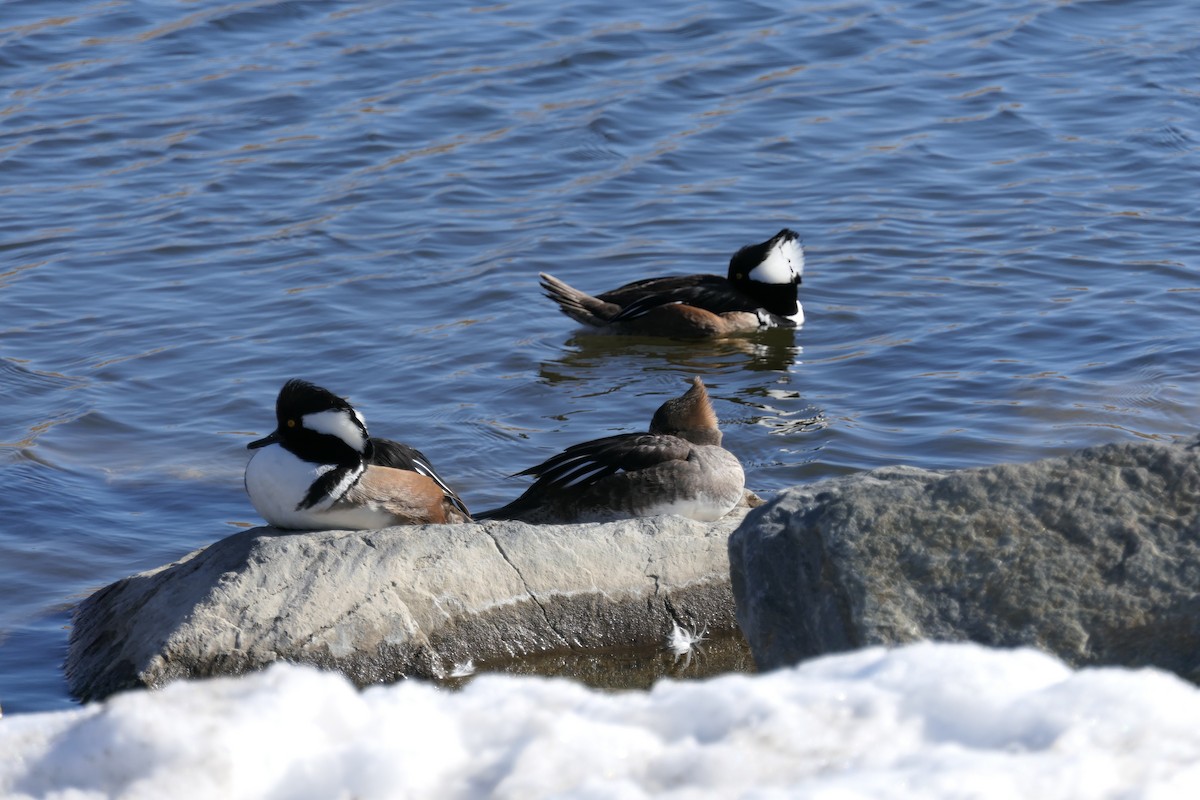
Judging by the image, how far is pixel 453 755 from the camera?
2438 millimetres

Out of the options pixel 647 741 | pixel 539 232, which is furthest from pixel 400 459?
pixel 539 232

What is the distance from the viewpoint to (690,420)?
7.50 metres

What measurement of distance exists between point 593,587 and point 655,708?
3322 millimetres

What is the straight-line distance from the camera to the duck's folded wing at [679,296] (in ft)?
36.1

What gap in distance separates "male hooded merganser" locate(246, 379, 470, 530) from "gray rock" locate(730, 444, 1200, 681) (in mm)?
2343

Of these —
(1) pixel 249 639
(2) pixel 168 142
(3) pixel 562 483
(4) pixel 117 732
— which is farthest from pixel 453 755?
(2) pixel 168 142

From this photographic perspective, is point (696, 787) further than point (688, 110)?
No

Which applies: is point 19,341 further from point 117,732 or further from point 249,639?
point 117,732

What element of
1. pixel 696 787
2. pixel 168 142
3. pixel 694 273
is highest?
pixel 696 787

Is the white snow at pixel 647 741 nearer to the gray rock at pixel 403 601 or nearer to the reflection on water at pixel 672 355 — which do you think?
the gray rock at pixel 403 601

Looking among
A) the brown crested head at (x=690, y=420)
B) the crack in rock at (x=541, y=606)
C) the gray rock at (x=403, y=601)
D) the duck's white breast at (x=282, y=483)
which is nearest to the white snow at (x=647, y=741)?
the gray rock at (x=403, y=601)

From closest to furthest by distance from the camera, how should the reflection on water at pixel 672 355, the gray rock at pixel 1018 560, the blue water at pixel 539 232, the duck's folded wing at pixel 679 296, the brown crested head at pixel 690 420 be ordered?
the gray rock at pixel 1018 560
the brown crested head at pixel 690 420
the blue water at pixel 539 232
the reflection on water at pixel 672 355
the duck's folded wing at pixel 679 296

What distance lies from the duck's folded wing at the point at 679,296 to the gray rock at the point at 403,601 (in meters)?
4.96

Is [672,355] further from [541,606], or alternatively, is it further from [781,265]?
[541,606]
